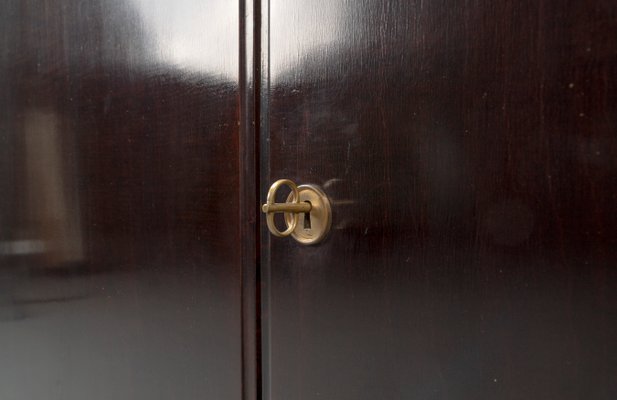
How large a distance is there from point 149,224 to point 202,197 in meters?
0.09

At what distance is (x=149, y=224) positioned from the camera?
56 centimetres

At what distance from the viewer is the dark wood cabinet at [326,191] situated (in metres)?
0.31

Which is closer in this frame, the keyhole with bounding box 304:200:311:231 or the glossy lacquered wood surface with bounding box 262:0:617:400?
the glossy lacquered wood surface with bounding box 262:0:617:400

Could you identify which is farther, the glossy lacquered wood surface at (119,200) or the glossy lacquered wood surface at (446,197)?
the glossy lacquered wood surface at (119,200)

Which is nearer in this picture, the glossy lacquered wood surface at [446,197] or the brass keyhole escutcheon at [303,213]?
the glossy lacquered wood surface at [446,197]

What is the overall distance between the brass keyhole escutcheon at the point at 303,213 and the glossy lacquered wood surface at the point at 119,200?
0.07m

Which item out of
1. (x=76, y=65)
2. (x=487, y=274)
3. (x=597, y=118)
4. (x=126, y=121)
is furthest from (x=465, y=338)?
(x=76, y=65)

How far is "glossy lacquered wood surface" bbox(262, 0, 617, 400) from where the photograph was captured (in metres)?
0.30

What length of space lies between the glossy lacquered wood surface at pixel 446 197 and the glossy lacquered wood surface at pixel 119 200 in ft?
0.21

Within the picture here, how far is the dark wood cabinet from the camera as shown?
0.31m

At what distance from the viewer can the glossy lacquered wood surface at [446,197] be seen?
0.97 feet

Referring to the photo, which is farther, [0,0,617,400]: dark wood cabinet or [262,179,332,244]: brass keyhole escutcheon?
[262,179,332,244]: brass keyhole escutcheon

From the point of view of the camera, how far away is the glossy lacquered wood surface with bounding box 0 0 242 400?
0.49m

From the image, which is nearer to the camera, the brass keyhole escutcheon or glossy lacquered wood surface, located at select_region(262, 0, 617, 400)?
glossy lacquered wood surface, located at select_region(262, 0, 617, 400)
